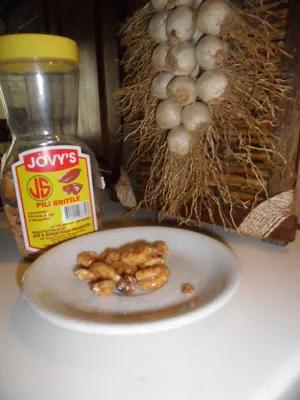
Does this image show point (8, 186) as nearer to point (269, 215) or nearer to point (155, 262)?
point (155, 262)

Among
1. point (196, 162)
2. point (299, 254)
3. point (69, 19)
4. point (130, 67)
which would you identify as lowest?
point (299, 254)

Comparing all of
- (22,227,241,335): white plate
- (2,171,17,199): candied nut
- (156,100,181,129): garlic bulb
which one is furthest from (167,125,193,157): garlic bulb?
(2,171,17,199): candied nut

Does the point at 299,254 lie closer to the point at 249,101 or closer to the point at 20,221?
the point at 249,101

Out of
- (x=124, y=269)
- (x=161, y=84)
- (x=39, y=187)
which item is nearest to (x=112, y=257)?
(x=124, y=269)

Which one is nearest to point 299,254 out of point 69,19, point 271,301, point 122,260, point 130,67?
point 271,301

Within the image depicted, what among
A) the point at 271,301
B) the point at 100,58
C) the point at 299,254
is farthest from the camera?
the point at 100,58

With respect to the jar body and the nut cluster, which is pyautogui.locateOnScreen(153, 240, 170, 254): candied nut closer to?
the nut cluster

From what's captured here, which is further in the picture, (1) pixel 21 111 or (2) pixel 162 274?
(1) pixel 21 111
